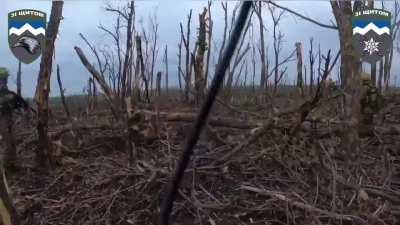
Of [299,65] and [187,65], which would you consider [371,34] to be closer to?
[187,65]

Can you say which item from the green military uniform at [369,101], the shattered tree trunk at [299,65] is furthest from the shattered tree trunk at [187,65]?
the green military uniform at [369,101]

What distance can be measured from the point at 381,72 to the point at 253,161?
15.1 meters

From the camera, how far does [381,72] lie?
20156mm

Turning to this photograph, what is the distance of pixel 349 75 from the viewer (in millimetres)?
5555

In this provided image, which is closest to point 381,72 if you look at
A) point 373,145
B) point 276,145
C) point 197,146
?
point 373,145

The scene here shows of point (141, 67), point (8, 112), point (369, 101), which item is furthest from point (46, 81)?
point (141, 67)

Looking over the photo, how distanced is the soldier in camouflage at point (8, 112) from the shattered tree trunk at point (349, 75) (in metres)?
4.35

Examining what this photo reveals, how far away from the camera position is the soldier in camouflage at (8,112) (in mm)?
7551

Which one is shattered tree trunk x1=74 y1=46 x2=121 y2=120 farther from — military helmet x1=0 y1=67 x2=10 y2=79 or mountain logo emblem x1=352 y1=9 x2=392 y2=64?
mountain logo emblem x1=352 y1=9 x2=392 y2=64

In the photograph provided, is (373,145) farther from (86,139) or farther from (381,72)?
(381,72)

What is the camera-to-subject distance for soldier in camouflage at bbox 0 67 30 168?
7551 millimetres

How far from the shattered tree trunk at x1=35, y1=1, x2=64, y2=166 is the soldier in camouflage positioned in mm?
257

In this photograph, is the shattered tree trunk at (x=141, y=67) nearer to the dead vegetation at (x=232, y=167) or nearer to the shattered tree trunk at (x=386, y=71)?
the dead vegetation at (x=232, y=167)

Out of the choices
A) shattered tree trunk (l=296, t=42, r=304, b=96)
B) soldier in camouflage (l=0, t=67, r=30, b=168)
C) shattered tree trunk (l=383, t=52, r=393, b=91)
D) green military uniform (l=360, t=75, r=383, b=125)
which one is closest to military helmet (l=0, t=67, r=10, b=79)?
soldier in camouflage (l=0, t=67, r=30, b=168)
